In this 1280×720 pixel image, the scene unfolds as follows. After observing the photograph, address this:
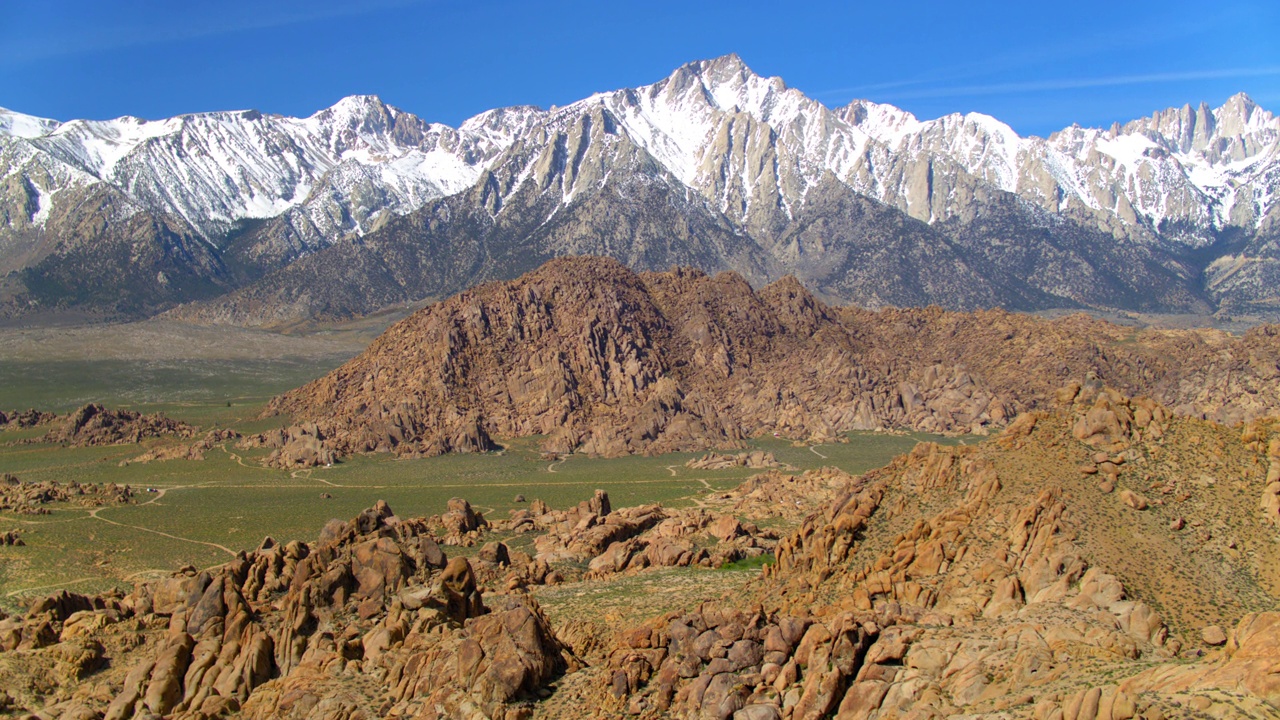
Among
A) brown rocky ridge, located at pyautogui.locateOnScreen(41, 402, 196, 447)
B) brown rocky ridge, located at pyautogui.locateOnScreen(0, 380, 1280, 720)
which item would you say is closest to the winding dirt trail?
brown rocky ridge, located at pyautogui.locateOnScreen(0, 380, 1280, 720)

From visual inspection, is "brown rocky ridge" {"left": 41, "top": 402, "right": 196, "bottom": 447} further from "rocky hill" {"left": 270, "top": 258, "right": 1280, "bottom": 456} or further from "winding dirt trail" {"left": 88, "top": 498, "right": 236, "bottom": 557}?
"winding dirt trail" {"left": 88, "top": 498, "right": 236, "bottom": 557}

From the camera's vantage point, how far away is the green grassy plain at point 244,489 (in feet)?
188

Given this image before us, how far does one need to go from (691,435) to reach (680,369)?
20.7 meters

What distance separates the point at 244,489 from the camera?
3371 inches

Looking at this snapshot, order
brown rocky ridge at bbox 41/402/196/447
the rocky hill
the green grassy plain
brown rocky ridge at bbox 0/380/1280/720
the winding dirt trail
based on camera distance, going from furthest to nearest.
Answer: the rocky hill < brown rocky ridge at bbox 41/402/196/447 < the winding dirt trail < the green grassy plain < brown rocky ridge at bbox 0/380/1280/720

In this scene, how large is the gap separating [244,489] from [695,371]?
60558 millimetres


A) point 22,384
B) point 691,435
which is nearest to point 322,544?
point 691,435

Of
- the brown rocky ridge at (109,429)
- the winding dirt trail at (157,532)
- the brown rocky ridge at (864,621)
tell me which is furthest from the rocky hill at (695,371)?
the brown rocky ridge at (864,621)

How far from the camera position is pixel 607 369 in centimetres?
12406

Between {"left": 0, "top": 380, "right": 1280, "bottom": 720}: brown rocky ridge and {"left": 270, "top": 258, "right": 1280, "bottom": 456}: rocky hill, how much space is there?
66.2 meters

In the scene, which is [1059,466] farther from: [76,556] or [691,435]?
[691,435]

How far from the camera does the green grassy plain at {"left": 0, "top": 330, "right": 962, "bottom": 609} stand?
5728 centimetres

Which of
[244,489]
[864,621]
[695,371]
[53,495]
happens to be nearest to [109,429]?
[244,489]

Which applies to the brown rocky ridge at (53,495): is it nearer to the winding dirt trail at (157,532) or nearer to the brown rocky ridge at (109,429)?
the winding dirt trail at (157,532)
